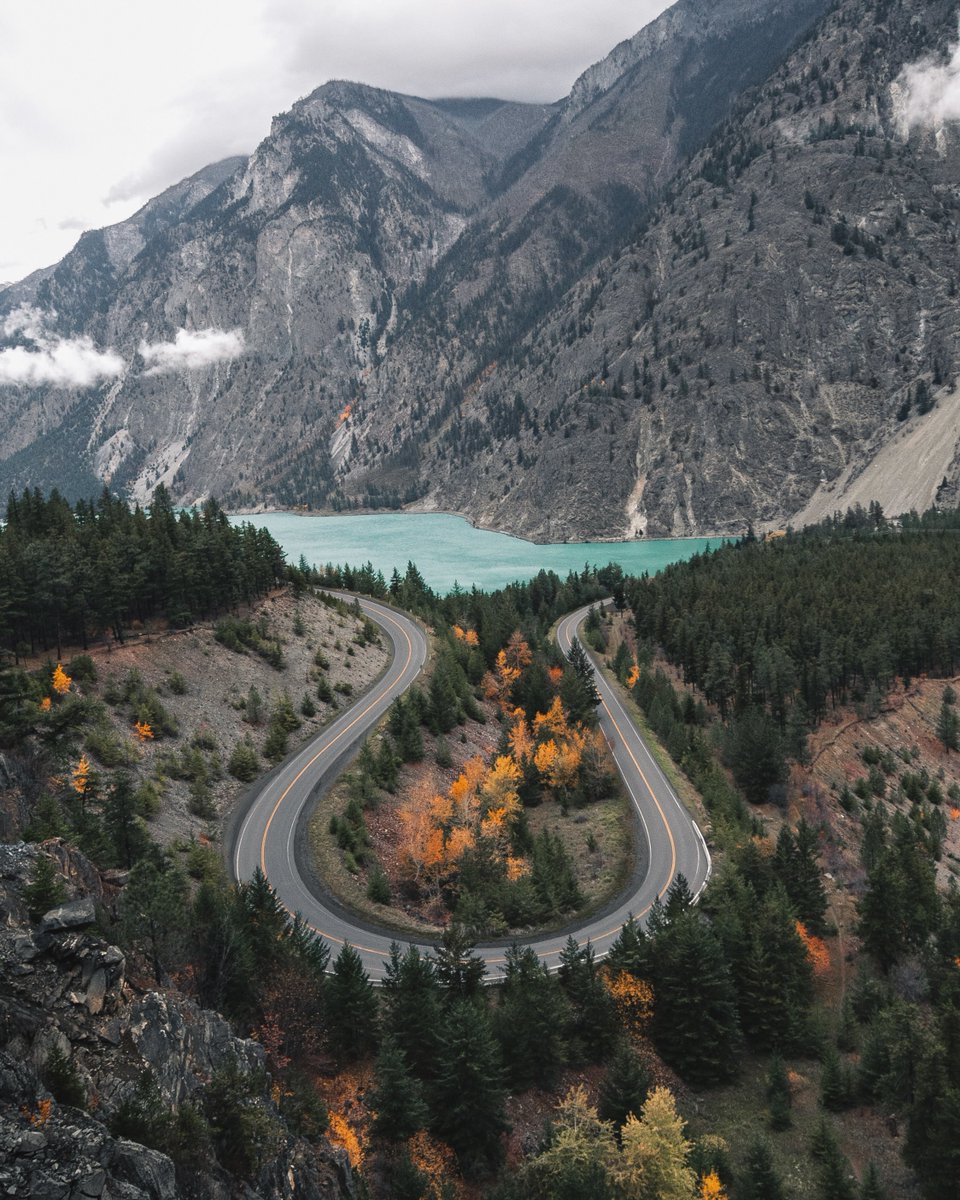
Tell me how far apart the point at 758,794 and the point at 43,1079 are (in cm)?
7396

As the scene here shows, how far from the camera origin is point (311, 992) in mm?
32906

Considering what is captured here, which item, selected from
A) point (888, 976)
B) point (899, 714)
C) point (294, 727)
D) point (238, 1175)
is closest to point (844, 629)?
point (899, 714)

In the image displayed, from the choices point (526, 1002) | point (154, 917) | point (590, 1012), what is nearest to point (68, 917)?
point (154, 917)

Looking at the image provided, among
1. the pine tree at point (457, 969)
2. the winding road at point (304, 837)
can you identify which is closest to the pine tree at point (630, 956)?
the winding road at point (304, 837)

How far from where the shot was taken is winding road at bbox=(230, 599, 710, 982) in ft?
144

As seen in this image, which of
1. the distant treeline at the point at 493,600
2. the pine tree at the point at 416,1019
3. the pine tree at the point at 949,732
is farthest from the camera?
the distant treeline at the point at 493,600

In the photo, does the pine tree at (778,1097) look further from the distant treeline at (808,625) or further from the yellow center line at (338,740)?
the distant treeline at (808,625)

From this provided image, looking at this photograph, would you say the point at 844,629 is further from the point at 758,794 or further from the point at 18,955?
the point at 18,955

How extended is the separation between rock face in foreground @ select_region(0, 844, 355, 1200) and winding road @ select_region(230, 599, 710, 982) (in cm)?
1823

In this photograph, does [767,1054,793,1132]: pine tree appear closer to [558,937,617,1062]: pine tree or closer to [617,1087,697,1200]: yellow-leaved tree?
[617,1087,697,1200]: yellow-leaved tree

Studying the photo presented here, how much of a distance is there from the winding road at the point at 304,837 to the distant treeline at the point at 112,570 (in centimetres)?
1674

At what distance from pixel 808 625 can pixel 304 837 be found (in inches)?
2934

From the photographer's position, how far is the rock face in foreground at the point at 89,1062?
568 inches

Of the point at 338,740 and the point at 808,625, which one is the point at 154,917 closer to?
the point at 338,740
